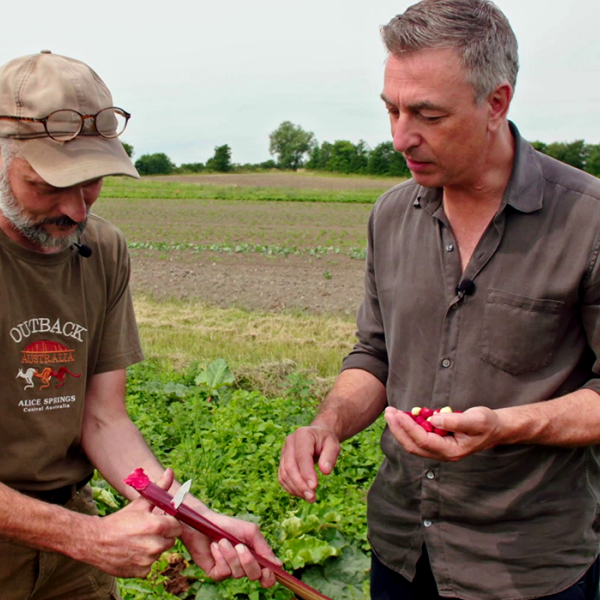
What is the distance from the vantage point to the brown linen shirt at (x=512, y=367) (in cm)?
224

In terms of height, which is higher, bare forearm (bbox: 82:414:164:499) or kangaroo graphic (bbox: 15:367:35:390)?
kangaroo graphic (bbox: 15:367:35:390)

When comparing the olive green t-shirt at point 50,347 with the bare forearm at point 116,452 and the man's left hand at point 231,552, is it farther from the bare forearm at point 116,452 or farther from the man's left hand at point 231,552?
the man's left hand at point 231,552

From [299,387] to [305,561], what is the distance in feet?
7.14

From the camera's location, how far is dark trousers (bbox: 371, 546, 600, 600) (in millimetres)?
2342

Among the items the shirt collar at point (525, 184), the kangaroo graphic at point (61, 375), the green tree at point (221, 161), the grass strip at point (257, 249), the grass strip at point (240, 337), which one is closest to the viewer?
the shirt collar at point (525, 184)

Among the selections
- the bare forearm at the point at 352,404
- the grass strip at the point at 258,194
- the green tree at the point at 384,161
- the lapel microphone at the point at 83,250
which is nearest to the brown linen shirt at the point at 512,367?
the bare forearm at the point at 352,404

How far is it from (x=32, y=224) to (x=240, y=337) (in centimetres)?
574

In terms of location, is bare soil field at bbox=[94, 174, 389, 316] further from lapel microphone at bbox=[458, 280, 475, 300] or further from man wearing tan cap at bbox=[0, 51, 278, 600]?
lapel microphone at bbox=[458, 280, 475, 300]

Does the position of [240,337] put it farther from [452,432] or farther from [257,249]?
[257,249]

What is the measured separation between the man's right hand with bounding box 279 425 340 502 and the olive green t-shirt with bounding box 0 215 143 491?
736 mm

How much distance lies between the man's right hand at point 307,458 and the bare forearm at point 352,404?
0.08 metres

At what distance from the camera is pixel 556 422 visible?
7.00 ft

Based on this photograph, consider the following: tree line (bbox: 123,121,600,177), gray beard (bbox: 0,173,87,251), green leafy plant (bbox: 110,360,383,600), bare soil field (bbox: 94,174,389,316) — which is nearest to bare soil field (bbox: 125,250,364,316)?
bare soil field (bbox: 94,174,389,316)

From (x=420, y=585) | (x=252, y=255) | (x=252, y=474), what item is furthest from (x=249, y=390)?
(x=252, y=255)
